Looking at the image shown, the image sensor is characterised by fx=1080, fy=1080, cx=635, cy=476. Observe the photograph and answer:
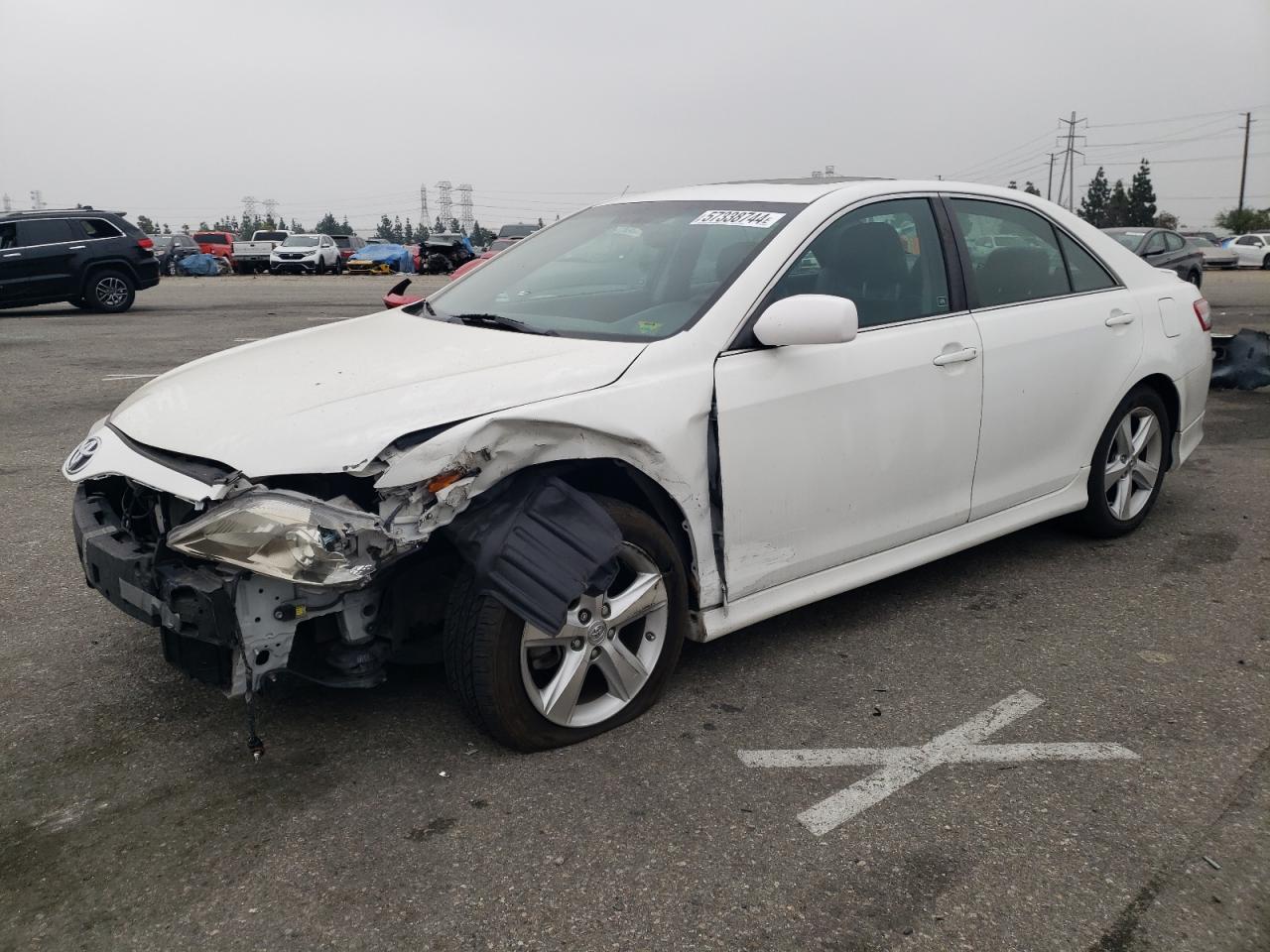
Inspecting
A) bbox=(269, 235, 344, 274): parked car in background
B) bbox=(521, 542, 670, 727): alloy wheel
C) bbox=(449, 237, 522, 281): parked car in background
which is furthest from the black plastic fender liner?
bbox=(269, 235, 344, 274): parked car in background

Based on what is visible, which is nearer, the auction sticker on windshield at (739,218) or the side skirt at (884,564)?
the side skirt at (884,564)

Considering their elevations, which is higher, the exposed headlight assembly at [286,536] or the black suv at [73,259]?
the black suv at [73,259]

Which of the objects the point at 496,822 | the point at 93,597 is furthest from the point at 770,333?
the point at 93,597

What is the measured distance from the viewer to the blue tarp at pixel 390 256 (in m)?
35.7

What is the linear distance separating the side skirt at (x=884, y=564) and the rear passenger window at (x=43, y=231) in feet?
53.0

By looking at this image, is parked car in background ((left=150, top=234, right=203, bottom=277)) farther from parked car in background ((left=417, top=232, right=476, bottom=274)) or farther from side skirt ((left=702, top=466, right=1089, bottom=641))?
side skirt ((left=702, top=466, right=1089, bottom=641))

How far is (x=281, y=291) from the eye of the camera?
81.1 ft

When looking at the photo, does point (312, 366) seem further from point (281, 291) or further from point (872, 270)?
point (281, 291)

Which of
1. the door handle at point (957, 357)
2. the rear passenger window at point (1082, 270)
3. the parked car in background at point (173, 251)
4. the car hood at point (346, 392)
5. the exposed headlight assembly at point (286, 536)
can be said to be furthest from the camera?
A: the parked car in background at point (173, 251)

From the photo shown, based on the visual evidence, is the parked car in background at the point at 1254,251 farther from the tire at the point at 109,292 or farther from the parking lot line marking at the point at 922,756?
the parking lot line marking at the point at 922,756

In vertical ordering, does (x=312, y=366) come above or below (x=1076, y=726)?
above

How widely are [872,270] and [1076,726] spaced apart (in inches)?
65.8

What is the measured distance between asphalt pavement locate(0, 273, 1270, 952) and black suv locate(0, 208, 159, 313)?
1395 cm

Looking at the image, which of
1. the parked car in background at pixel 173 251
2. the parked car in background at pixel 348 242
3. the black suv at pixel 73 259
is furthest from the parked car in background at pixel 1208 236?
the black suv at pixel 73 259
